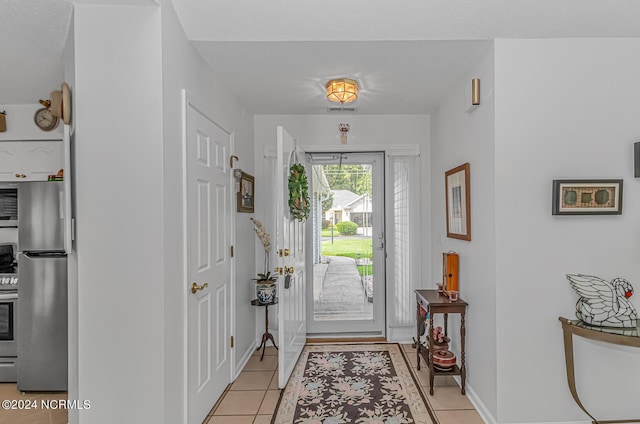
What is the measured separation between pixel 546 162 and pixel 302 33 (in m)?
Result: 1.73

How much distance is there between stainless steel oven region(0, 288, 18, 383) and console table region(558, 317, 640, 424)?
409 cm

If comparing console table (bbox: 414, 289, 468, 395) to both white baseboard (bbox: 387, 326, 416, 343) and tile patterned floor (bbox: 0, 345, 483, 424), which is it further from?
white baseboard (bbox: 387, 326, 416, 343)

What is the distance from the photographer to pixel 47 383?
2.97 m

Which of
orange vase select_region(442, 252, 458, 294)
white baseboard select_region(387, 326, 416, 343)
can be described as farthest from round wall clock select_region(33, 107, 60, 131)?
white baseboard select_region(387, 326, 416, 343)

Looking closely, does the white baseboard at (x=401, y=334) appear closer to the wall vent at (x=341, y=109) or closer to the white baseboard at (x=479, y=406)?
the white baseboard at (x=479, y=406)

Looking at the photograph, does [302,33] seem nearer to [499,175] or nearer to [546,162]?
[499,175]

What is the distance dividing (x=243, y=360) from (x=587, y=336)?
2753 millimetres

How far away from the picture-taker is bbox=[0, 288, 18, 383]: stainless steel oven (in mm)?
3107

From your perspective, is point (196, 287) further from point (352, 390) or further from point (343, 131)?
point (343, 131)

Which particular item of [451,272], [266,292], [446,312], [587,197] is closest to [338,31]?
[587,197]

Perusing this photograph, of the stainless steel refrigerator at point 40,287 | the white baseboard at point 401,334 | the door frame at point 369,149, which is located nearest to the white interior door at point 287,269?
the door frame at point 369,149

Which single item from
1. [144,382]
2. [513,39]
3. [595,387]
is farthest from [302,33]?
[595,387]

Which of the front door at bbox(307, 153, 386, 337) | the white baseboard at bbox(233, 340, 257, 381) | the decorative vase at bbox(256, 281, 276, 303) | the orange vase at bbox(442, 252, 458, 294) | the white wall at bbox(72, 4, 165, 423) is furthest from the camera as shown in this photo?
the front door at bbox(307, 153, 386, 337)

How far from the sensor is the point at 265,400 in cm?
283
